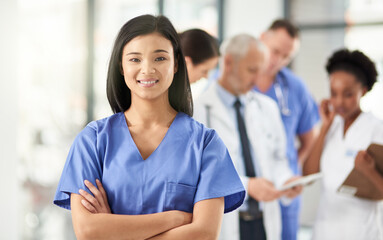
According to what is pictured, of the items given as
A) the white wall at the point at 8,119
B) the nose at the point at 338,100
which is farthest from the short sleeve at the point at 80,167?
the white wall at the point at 8,119

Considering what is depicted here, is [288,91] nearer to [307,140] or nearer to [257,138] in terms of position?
[307,140]

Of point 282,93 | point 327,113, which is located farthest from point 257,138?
point 282,93

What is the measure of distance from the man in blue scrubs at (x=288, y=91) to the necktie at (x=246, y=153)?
3.00 feet

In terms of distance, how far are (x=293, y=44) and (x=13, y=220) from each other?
200cm

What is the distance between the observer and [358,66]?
6.26 feet

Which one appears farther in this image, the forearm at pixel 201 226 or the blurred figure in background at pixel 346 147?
the blurred figure in background at pixel 346 147

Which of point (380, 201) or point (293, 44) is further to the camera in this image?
point (293, 44)

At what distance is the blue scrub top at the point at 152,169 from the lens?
3.42 feet

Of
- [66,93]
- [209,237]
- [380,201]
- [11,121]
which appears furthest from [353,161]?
[66,93]

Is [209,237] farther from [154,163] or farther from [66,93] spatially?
[66,93]

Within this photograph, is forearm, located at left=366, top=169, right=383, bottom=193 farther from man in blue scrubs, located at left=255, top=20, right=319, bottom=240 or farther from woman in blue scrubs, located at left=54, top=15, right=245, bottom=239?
man in blue scrubs, located at left=255, top=20, right=319, bottom=240

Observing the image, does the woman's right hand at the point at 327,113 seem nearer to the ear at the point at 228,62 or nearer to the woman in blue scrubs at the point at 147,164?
the ear at the point at 228,62

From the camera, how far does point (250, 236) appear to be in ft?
6.26

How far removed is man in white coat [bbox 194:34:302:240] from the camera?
1.85 metres
